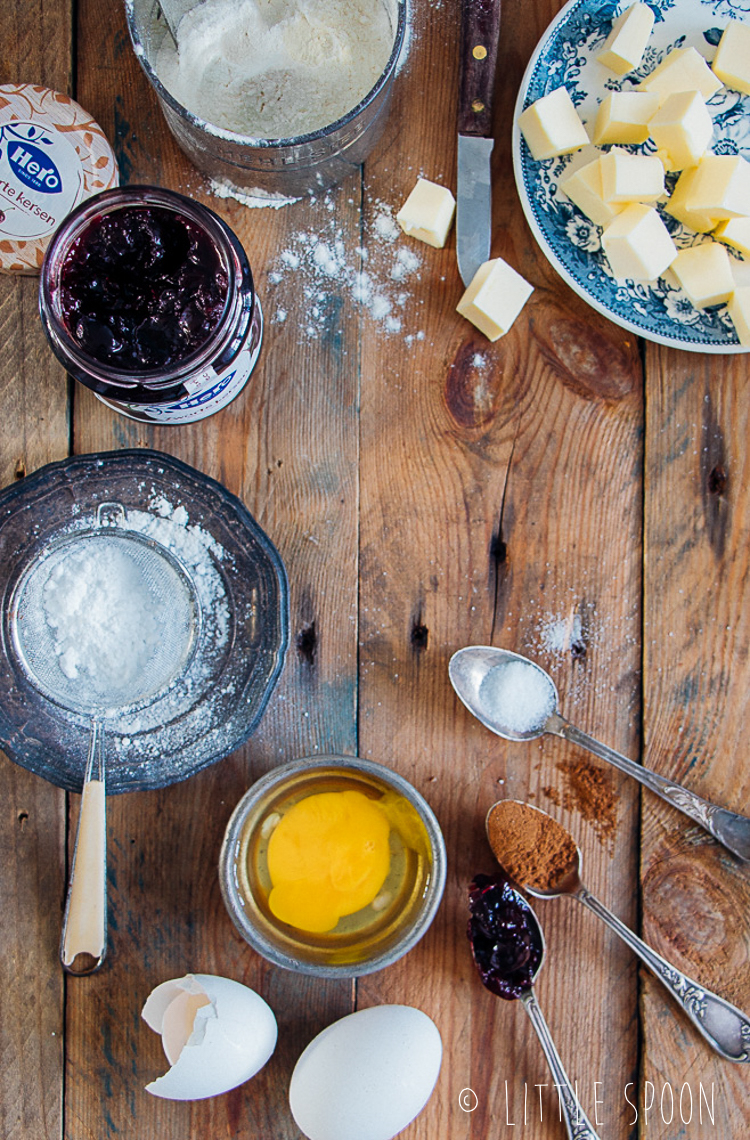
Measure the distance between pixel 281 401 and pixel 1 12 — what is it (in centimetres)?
55

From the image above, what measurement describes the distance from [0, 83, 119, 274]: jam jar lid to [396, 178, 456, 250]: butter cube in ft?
1.12

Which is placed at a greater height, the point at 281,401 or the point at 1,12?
the point at 1,12

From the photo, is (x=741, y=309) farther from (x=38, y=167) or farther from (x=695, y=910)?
(x=38, y=167)

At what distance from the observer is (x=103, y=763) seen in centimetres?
84

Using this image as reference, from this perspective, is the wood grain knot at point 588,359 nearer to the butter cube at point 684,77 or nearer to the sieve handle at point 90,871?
the butter cube at point 684,77

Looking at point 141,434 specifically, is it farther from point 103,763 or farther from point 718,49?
point 718,49

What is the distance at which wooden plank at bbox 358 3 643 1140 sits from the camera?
927mm

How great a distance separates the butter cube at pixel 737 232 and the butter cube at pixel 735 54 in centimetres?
15

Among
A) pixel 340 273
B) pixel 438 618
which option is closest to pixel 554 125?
pixel 340 273

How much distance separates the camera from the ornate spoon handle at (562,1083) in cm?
89

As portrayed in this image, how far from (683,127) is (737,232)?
0.40 ft

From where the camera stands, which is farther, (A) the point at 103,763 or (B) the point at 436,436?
(B) the point at 436,436

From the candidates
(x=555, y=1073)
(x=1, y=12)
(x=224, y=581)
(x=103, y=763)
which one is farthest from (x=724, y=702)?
(x=1, y=12)

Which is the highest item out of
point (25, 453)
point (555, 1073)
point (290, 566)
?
point (25, 453)
